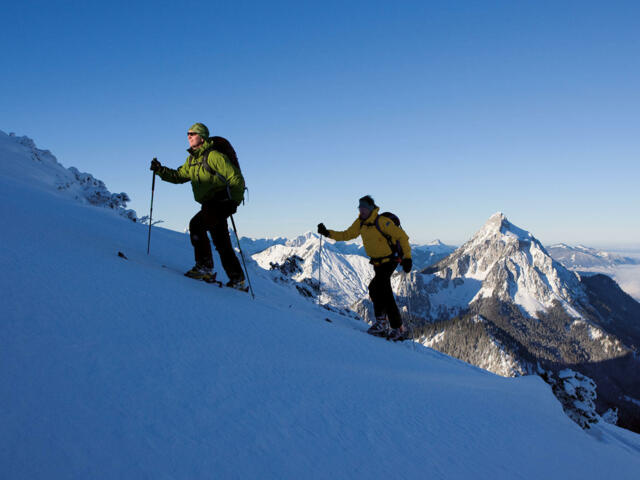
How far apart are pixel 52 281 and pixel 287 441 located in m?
2.51

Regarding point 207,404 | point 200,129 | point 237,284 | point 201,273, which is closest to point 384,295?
point 237,284

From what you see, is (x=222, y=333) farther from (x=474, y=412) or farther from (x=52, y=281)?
(x=474, y=412)

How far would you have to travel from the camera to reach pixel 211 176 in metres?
5.62

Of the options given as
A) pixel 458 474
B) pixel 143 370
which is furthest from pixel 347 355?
pixel 143 370

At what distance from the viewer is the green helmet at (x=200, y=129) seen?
→ 564 centimetres

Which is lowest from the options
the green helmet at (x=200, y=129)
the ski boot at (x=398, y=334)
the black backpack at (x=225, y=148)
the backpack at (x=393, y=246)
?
the ski boot at (x=398, y=334)

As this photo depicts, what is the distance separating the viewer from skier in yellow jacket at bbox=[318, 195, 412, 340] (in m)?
6.78

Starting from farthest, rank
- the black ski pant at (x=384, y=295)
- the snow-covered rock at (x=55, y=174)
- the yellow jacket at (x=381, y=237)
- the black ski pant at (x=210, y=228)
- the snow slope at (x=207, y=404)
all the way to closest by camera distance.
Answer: the snow-covered rock at (x=55, y=174)
the black ski pant at (x=384, y=295)
the yellow jacket at (x=381, y=237)
the black ski pant at (x=210, y=228)
the snow slope at (x=207, y=404)

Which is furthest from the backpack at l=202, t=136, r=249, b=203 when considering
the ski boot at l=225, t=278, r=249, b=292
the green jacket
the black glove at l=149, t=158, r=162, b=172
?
the ski boot at l=225, t=278, r=249, b=292

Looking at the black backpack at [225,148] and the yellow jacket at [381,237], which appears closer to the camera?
the black backpack at [225,148]

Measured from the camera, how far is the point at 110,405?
1.64m

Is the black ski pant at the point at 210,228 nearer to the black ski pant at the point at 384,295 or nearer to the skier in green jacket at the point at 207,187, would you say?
the skier in green jacket at the point at 207,187

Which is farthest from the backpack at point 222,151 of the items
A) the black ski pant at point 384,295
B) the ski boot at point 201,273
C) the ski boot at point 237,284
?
the black ski pant at point 384,295

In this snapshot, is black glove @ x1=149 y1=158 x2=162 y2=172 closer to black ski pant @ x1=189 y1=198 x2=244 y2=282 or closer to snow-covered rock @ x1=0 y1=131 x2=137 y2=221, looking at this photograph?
black ski pant @ x1=189 y1=198 x2=244 y2=282
